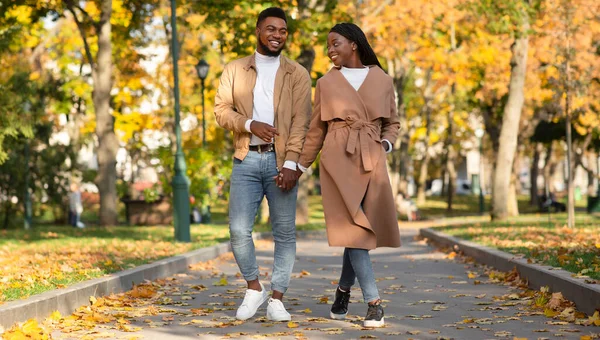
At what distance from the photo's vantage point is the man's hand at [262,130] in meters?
7.63

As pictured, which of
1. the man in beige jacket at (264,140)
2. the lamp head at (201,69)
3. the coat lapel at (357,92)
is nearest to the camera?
the coat lapel at (357,92)

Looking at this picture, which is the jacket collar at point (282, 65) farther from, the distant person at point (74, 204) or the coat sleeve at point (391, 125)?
the distant person at point (74, 204)

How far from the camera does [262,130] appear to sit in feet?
25.0

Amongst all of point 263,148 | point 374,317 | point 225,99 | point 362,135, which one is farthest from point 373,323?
point 225,99

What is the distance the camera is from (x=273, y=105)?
785cm

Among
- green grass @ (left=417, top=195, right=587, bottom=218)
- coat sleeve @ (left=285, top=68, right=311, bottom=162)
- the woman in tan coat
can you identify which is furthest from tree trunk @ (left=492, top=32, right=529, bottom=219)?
green grass @ (left=417, top=195, right=587, bottom=218)

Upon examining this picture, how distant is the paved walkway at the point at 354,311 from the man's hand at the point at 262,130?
1.38 meters

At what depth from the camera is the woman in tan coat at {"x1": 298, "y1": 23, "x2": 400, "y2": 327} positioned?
7.38m

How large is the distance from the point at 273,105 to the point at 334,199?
91 centimetres

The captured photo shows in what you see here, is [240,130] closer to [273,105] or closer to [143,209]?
[273,105]

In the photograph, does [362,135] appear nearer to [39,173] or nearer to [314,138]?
[314,138]

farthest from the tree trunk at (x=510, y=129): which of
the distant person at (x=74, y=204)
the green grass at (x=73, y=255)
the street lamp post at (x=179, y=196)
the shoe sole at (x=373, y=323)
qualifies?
the shoe sole at (x=373, y=323)

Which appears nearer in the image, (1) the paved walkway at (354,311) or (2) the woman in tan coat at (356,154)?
(1) the paved walkway at (354,311)

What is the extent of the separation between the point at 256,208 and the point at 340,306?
1001 millimetres
